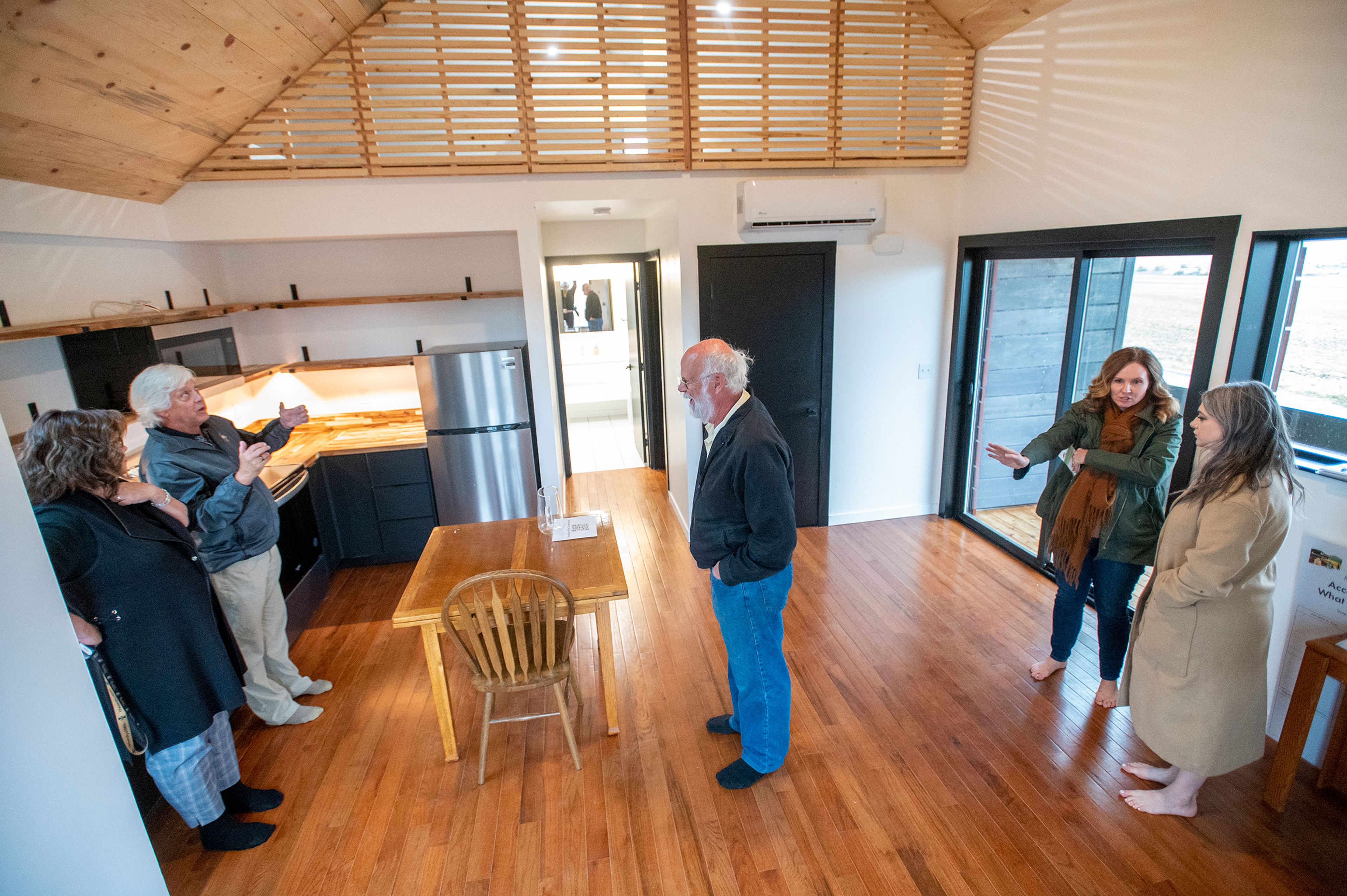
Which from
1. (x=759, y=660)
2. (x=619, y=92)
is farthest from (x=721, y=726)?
(x=619, y=92)

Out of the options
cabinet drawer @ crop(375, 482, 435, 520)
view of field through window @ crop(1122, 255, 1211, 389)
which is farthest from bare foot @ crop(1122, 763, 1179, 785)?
cabinet drawer @ crop(375, 482, 435, 520)

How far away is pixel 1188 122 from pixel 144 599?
170 inches

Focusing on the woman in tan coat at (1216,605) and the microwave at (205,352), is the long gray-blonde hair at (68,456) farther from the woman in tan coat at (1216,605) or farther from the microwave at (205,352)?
the woman in tan coat at (1216,605)

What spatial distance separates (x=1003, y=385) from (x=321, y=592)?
4.73 metres

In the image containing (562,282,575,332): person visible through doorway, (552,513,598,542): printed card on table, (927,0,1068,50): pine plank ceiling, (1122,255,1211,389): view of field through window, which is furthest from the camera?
(562,282,575,332): person visible through doorway

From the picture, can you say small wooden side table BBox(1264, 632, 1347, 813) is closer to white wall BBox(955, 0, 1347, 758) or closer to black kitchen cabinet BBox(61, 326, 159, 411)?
white wall BBox(955, 0, 1347, 758)

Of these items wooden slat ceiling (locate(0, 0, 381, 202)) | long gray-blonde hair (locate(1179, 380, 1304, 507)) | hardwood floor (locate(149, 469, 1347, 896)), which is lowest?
hardwood floor (locate(149, 469, 1347, 896))

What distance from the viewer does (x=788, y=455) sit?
2.22 m

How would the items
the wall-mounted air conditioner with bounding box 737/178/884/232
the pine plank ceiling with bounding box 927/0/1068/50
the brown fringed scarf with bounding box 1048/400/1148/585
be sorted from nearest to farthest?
the brown fringed scarf with bounding box 1048/400/1148/585
the pine plank ceiling with bounding box 927/0/1068/50
the wall-mounted air conditioner with bounding box 737/178/884/232

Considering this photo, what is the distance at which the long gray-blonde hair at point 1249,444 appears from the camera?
1.91 metres

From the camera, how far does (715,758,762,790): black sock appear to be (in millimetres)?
2445

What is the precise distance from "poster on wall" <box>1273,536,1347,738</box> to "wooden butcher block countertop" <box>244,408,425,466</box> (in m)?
4.44

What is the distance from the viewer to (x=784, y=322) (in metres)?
4.45

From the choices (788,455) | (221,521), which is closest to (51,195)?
(221,521)
